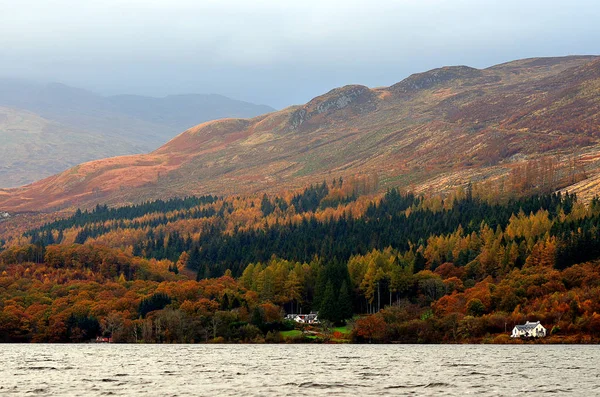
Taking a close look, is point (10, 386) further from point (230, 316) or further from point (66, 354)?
point (230, 316)

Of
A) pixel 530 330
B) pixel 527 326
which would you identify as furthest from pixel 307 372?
pixel 527 326

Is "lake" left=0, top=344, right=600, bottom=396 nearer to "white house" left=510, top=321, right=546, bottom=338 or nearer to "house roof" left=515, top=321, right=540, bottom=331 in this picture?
"white house" left=510, top=321, right=546, bottom=338

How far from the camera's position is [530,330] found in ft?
526

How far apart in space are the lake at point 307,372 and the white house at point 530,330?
15.4 meters

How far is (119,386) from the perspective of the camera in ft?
275

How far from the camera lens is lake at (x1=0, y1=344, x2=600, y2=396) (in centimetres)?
7969

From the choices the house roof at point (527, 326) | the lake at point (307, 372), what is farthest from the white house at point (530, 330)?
the lake at point (307, 372)

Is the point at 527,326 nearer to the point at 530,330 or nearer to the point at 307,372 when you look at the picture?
the point at 530,330

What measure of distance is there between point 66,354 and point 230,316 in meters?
54.5

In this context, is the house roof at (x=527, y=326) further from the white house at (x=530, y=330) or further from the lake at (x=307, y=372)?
the lake at (x=307, y=372)

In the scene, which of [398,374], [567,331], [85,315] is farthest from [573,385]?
[85,315]

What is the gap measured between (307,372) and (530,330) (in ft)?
253

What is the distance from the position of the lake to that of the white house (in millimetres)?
15445

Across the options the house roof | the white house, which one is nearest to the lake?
the white house
